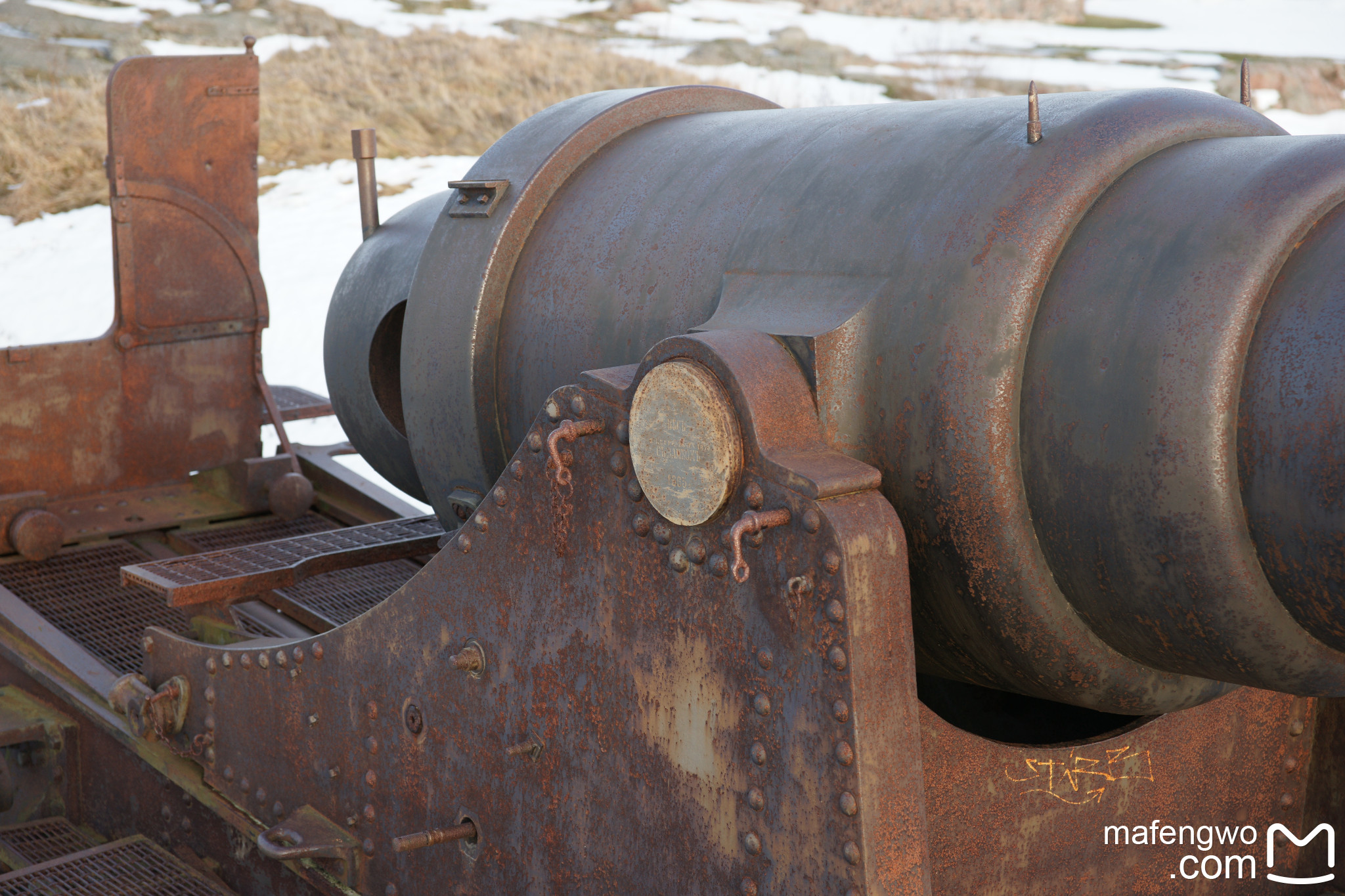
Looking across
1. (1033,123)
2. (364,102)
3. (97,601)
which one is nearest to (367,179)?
(97,601)

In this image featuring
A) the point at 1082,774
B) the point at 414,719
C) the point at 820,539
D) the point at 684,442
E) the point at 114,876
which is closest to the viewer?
the point at 820,539

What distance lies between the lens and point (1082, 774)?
7.53 feet

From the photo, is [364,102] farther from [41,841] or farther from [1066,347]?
[1066,347]

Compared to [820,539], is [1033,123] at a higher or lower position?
higher

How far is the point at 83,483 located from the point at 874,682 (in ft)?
11.7

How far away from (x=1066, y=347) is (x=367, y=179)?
2.11m

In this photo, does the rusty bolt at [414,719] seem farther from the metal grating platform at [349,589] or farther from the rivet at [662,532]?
the metal grating platform at [349,589]

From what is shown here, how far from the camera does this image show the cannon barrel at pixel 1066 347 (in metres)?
1.71

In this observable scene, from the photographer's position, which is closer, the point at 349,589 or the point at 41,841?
the point at 41,841

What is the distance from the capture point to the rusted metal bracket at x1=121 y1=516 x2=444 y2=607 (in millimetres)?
2943

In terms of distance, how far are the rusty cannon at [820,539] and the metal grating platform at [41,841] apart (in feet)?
0.94

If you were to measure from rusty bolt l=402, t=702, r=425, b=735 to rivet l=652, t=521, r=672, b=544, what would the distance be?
0.76m

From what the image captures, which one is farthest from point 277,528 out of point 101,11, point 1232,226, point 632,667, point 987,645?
point 101,11

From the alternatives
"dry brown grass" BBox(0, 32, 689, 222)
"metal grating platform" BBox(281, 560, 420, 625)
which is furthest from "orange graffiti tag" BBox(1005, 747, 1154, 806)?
"dry brown grass" BBox(0, 32, 689, 222)
